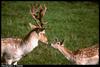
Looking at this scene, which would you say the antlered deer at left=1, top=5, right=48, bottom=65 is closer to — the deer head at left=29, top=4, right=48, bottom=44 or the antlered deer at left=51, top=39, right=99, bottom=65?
the deer head at left=29, top=4, right=48, bottom=44

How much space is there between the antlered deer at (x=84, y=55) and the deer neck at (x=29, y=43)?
12.5 inches

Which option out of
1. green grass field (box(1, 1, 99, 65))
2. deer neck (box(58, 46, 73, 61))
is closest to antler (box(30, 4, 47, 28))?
green grass field (box(1, 1, 99, 65))

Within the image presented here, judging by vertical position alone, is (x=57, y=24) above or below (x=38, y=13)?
below

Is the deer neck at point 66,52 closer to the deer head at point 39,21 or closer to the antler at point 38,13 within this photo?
the deer head at point 39,21

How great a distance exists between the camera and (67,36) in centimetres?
523

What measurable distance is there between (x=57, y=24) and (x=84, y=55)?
3.39 ft

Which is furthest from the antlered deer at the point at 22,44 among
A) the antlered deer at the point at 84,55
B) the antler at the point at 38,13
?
the antlered deer at the point at 84,55

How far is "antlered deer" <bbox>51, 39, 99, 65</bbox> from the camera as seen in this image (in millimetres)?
4512

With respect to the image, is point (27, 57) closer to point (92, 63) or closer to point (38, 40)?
point (38, 40)

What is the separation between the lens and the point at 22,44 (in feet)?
15.6

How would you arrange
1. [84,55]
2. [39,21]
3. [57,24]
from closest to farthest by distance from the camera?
1. [84,55]
2. [39,21]
3. [57,24]

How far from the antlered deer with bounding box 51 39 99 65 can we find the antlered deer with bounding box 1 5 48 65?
302 mm

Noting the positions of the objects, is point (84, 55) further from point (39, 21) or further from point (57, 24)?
point (57, 24)

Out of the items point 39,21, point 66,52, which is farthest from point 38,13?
point 66,52
